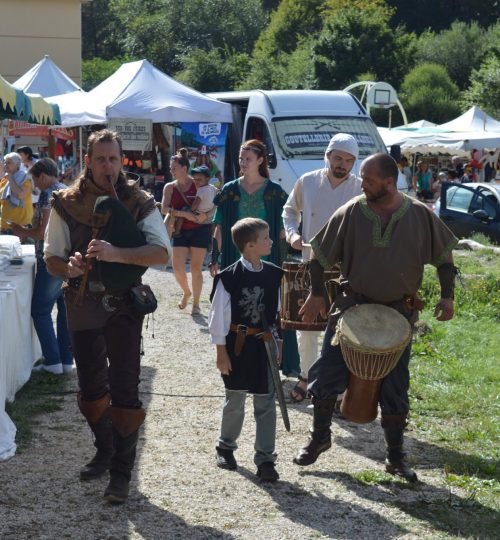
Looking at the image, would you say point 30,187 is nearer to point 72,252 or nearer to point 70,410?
point 70,410

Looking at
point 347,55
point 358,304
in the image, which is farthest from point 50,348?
point 347,55

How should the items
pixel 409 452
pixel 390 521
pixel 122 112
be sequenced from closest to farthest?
pixel 390 521
pixel 409 452
pixel 122 112

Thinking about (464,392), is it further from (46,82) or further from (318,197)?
(46,82)

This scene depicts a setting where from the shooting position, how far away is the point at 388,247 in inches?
215

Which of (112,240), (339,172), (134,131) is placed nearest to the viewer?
(112,240)

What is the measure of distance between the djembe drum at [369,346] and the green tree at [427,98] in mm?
45524

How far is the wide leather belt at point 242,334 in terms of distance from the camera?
5.77 meters

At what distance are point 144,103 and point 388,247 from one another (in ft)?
42.2

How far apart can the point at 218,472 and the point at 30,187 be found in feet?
21.2

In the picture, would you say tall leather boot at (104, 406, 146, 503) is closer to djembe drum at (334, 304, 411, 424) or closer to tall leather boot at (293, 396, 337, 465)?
tall leather boot at (293, 396, 337, 465)

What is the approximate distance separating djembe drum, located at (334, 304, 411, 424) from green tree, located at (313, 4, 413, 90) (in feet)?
154

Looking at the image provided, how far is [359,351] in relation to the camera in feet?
17.9

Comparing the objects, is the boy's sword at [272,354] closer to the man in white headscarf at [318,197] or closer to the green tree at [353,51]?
the man in white headscarf at [318,197]

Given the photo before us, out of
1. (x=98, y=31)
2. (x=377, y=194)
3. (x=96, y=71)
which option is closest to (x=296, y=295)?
(x=377, y=194)
